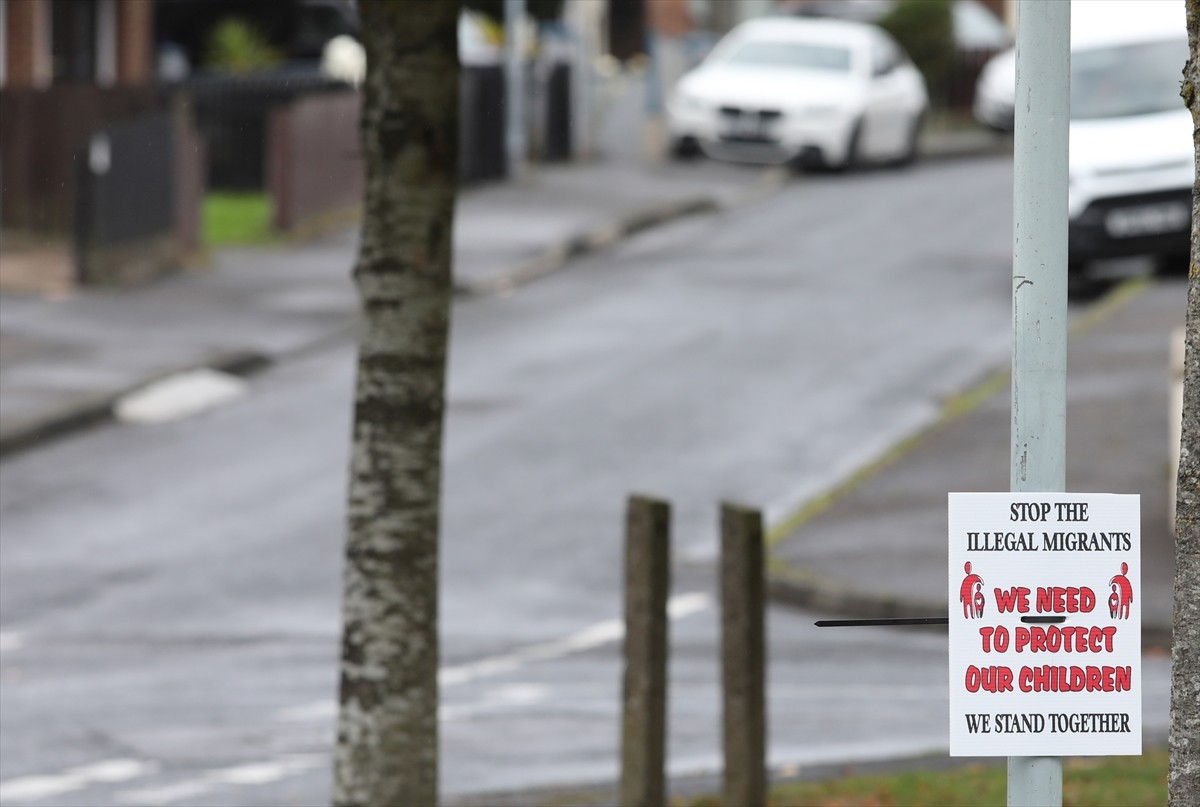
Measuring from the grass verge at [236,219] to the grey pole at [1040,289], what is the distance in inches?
824

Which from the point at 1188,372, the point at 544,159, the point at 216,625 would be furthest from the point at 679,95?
the point at 1188,372

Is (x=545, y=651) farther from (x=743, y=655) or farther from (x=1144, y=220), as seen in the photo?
(x=1144, y=220)

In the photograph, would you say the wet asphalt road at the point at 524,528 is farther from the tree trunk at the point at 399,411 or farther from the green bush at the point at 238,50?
the green bush at the point at 238,50

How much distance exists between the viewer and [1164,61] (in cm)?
2223

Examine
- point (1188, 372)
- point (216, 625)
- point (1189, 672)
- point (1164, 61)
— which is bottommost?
point (216, 625)

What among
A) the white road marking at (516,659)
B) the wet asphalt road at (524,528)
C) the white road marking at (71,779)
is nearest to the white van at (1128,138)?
the wet asphalt road at (524,528)

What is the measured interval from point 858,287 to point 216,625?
40.3 ft

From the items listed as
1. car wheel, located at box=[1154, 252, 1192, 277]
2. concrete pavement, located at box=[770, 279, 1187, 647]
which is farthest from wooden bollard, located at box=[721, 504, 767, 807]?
car wheel, located at box=[1154, 252, 1192, 277]

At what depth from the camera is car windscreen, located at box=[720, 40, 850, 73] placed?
31188mm

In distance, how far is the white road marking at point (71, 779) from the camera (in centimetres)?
855

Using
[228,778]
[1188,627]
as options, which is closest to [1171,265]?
[228,778]

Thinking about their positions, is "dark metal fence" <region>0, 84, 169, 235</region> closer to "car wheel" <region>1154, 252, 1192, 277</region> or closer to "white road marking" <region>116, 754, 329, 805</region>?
"car wheel" <region>1154, 252, 1192, 277</region>

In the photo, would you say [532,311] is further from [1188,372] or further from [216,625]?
[1188,372]

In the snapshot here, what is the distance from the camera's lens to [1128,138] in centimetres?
2130
